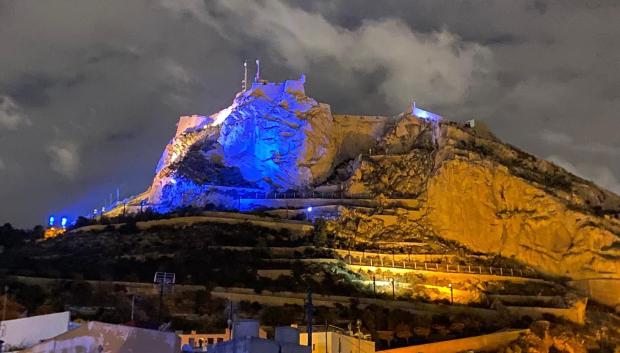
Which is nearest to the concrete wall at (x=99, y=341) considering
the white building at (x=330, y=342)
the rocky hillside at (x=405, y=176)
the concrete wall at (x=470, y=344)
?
the white building at (x=330, y=342)

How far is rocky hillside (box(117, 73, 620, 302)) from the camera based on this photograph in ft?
212

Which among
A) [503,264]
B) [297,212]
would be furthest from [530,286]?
[297,212]

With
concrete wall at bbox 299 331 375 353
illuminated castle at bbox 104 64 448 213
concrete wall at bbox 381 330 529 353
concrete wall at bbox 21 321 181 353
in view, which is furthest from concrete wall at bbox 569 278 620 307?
concrete wall at bbox 21 321 181 353

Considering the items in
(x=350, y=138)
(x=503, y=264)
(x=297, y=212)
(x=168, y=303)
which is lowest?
(x=168, y=303)

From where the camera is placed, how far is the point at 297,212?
67438mm

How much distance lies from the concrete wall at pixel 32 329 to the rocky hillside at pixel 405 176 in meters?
38.2

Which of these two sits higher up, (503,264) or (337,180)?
(337,180)

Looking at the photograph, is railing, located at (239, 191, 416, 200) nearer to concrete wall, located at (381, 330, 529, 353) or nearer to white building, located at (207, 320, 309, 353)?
concrete wall, located at (381, 330, 529, 353)

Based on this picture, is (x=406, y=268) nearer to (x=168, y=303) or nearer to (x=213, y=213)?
(x=213, y=213)

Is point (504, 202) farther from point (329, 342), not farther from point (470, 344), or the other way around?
point (329, 342)

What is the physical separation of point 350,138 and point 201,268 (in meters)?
30.7

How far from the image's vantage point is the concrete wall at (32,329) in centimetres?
2823

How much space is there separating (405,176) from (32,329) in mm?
46222

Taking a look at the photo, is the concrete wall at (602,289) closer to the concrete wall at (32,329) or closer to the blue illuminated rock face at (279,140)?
the blue illuminated rock face at (279,140)
